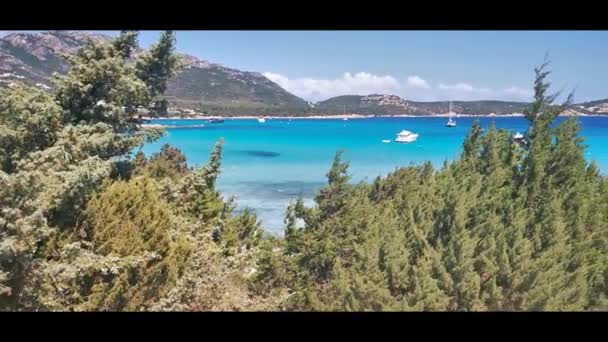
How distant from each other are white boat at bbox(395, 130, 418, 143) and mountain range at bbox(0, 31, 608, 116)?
23 cm

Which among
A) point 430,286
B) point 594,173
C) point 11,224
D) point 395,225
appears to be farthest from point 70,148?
point 594,173

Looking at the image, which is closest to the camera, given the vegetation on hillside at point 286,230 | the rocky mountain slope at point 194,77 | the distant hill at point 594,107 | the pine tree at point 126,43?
the vegetation on hillside at point 286,230

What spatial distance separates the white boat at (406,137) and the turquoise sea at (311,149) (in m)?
0.05

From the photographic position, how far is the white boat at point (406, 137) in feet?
15.3

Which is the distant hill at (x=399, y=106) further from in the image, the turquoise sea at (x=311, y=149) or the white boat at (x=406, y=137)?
the white boat at (x=406, y=137)

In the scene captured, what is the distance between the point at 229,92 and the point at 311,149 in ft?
3.75

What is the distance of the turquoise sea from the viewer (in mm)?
4621

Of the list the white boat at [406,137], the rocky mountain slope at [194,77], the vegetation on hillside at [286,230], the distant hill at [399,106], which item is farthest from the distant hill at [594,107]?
the rocky mountain slope at [194,77]

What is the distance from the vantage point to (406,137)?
4672 mm

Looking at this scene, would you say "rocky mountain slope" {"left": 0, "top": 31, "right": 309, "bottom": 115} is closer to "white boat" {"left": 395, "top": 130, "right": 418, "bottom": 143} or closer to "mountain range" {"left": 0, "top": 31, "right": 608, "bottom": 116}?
"mountain range" {"left": 0, "top": 31, "right": 608, "bottom": 116}

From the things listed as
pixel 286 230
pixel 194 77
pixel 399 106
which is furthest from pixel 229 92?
pixel 399 106

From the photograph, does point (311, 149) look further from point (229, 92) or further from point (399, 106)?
point (229, 92)
